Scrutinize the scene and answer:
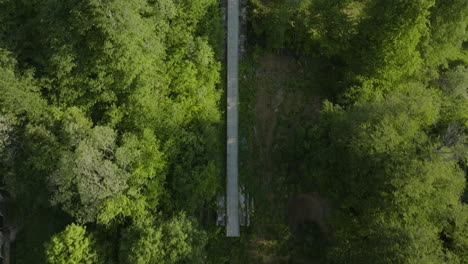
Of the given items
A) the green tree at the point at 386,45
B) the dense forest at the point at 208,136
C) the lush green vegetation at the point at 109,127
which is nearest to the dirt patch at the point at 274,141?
the dense forest at the point at 208,136

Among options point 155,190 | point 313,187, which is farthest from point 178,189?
point 313,187

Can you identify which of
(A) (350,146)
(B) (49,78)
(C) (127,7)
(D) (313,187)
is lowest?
(D) (313,187)

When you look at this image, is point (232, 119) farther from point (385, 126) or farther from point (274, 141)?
point (385, 126)

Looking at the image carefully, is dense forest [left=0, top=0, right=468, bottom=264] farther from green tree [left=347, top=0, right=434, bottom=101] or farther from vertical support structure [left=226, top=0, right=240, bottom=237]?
vertical support structure [left=226, top=0, right=240, bottom=237]

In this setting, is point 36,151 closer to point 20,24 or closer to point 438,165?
point 20,24

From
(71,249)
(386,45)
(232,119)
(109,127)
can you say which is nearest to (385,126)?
(386,45)

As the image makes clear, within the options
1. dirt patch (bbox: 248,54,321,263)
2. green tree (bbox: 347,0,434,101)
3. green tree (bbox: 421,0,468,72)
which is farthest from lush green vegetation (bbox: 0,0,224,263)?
green tree (bbox: 421,0,468,72)

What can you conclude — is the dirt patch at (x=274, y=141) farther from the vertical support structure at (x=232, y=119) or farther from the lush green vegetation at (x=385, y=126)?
the vertical support structure at (x=232, y=119)
